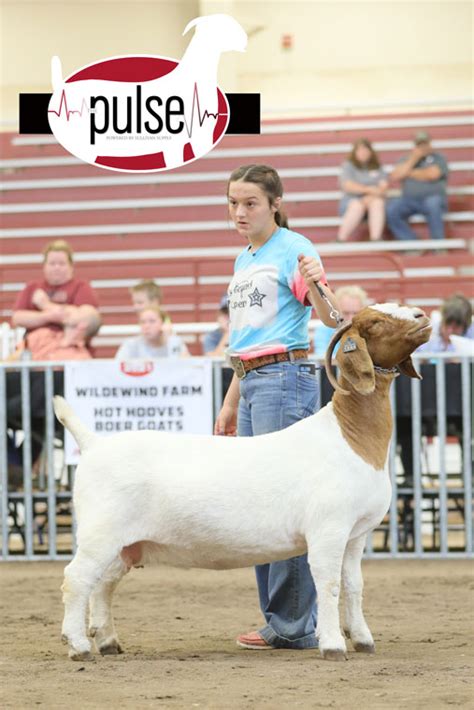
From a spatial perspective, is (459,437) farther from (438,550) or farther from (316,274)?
(316,274)

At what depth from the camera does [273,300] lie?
5.72m

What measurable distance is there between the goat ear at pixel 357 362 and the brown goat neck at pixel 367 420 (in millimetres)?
114

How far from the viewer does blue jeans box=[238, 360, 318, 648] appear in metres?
5.76

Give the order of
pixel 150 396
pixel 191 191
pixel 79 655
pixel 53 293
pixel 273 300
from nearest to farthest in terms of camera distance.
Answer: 1. pixel 79 655
2. pixel 273 300
3. pixel 150 396
4. pixel 53 293
5. pixel 191 191

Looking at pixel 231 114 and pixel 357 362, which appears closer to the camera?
pixel 357 362

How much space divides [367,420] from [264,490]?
534 mm

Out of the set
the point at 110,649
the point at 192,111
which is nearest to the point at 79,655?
the point at 110,649

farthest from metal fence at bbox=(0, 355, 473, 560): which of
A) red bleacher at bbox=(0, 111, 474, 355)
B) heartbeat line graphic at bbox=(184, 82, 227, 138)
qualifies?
red bleacher at bbox=(0, 111, 474, 355)

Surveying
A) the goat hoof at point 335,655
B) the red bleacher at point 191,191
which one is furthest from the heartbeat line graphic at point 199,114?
the goat hoof at point 335,655

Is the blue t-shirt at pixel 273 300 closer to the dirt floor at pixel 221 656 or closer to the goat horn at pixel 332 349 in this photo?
the goat horn at pixel 332 349

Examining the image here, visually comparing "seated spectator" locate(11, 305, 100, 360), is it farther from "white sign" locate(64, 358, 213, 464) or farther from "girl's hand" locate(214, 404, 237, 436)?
"girl's hand" locate(214, 404, 237, 436)

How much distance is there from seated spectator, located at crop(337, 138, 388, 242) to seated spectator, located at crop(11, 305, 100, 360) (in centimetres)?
795

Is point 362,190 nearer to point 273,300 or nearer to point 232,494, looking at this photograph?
point 273,300

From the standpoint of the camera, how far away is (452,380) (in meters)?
9.48
